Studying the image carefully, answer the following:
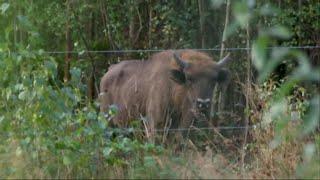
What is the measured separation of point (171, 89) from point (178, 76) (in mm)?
238

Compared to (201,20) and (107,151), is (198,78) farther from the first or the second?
(107,151)

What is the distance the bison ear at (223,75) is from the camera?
12141 millimetres

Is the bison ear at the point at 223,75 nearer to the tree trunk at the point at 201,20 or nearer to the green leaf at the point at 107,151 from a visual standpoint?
the tree trunk at the point at 201,20

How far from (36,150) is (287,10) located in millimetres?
8154

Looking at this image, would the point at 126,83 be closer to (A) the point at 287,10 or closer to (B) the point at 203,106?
(B) the point at 203,106

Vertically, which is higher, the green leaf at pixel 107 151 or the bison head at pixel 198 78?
the bison head at pixel 198 78

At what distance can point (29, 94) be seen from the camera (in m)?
7.30

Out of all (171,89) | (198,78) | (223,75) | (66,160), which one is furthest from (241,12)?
(223,75)

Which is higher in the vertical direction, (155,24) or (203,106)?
(155,24)

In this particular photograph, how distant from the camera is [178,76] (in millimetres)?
12000


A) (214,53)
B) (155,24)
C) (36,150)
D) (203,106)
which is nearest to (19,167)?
(36,150)

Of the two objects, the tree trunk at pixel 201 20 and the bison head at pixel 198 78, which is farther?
the tree trunk at pixel 201 20

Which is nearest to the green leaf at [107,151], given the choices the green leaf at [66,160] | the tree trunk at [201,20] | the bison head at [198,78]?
the green leaf at [66,160]

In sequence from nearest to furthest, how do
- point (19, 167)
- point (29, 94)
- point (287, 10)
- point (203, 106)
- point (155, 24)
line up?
point (19, 167), point (29, 94), point (203, 106), point (287, 10), point (155, 24)
